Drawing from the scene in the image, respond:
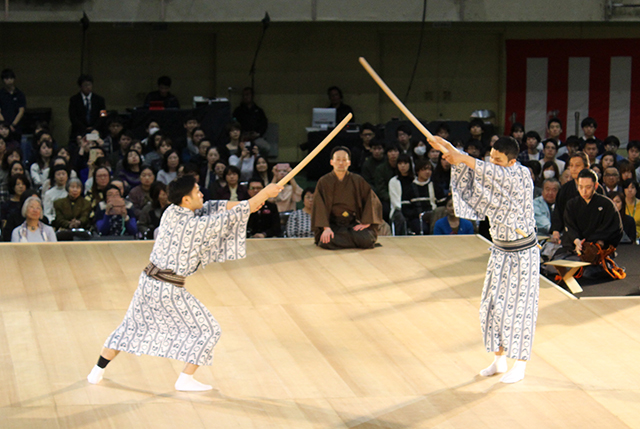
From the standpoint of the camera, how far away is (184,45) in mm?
9562

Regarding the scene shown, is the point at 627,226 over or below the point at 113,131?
below

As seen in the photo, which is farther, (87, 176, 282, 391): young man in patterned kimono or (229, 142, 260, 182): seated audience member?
(229, 142, 260, 182): seated audience member

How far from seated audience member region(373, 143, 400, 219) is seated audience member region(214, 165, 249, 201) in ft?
3.76

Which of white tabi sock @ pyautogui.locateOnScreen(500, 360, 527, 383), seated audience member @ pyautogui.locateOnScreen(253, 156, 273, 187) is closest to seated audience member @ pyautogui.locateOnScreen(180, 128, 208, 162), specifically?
seated audience member @ pyautogui.locateOnScreen(253, 156, 273, 187)

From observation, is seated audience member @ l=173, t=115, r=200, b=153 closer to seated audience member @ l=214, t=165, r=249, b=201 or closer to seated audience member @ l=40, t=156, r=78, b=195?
seated audience member @ l=40, t=156, r=78, b=195

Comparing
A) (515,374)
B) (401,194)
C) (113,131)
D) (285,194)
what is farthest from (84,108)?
(515,374)

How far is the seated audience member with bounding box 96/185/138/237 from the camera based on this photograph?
586cm

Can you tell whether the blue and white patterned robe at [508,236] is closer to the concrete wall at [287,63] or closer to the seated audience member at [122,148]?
the seated audience member at [122,148]

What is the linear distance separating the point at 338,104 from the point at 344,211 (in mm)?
3983

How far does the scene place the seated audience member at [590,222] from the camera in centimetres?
518

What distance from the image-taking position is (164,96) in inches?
350

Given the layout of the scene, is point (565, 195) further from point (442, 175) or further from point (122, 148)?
point (122, 148)

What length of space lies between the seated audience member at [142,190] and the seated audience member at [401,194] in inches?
73.3

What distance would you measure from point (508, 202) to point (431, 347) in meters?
0.87
